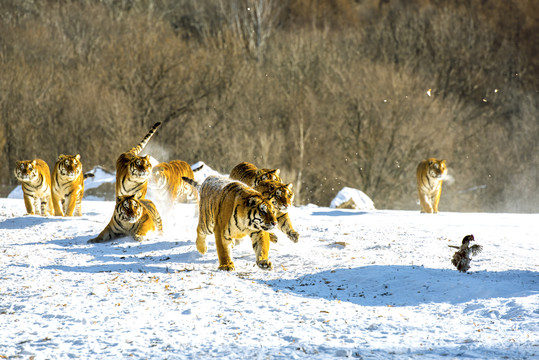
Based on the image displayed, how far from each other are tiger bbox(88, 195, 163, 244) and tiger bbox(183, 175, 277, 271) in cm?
148

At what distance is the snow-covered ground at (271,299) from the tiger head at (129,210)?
0.30 metres

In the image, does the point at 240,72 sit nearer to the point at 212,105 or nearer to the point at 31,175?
the point at 212,105

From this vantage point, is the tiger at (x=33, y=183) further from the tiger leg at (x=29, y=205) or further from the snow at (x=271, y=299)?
the snow at (x=271, y=299)

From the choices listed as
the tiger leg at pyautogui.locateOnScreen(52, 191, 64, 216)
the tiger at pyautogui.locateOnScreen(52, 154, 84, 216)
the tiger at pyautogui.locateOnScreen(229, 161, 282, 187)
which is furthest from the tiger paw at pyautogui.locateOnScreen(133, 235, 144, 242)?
the tiger leg at pyautogui.locateOnScreen(52, 191, 64, 216)

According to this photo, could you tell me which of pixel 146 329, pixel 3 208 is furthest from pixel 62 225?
pixel 146 329

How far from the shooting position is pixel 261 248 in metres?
6.13

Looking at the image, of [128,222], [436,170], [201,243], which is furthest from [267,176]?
[436,170]

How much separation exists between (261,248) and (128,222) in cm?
244

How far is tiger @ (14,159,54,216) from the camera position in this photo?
32.0 ft

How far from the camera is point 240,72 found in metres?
34.3

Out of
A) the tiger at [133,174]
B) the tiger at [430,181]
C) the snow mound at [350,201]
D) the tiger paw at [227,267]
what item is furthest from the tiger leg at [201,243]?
the snow mound at [350,201]

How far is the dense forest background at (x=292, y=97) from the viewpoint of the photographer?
28625 mm

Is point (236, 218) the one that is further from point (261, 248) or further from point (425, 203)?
point (425, 203)

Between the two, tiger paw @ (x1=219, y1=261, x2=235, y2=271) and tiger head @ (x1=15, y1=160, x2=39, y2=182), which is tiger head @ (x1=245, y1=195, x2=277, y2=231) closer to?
tiger paw @ (x1=219, y1=261, x2=235, y2=271)
